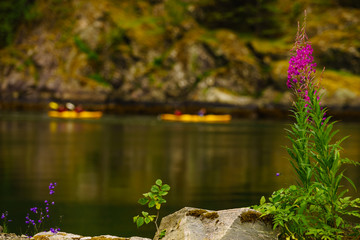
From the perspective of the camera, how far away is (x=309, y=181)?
858 centimetres

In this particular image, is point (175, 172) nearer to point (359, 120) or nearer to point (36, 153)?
point (36, 153)

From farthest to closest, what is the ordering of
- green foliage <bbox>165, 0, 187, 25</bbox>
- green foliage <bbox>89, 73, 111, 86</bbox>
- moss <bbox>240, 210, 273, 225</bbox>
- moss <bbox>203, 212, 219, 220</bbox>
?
green foliage <bbox>165, 0, 187, 25</bbox> < green foliage <bbox>89, 73, 111, 86</bbox> < moss <bbox>203, 212, 219, 220</bbox> < moss <bbox>240, 210, 273, 225</bbox>

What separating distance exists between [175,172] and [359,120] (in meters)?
75.6

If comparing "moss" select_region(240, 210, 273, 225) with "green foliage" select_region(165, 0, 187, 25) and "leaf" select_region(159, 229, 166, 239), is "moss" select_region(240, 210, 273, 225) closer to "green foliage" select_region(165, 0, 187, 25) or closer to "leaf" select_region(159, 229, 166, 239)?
"leaf" select_region(159, 229, 166, 239)

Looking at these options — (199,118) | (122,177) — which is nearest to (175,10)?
(199,118)

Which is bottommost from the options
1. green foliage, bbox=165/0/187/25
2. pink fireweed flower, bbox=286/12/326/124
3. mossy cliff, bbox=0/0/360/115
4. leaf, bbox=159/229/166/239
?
leaf, bbox=159/229/166/239

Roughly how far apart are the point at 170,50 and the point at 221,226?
113245 mm

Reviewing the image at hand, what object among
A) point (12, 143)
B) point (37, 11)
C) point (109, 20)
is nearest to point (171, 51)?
point (109, 20)

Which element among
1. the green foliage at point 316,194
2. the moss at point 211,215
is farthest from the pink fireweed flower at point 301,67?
the moss at point 211,215

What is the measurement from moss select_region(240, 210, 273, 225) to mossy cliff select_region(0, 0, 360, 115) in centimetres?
9516

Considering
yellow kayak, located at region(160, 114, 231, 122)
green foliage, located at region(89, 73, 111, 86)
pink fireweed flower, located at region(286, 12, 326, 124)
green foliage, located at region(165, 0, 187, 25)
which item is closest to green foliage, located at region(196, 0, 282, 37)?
green foliage, located at region(165, 0, 187, 25)

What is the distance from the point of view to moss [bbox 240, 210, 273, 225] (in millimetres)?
8484

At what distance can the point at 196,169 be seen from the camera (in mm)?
26594

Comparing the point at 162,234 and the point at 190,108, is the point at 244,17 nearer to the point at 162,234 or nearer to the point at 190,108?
the point at 190,108
